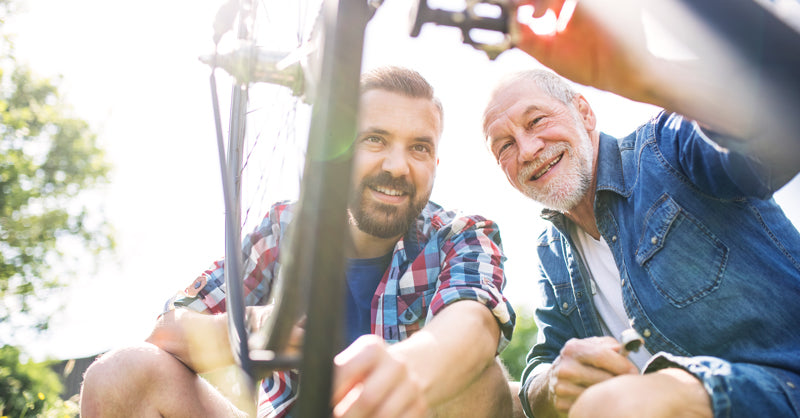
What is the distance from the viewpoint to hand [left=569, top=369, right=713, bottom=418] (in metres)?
0.85

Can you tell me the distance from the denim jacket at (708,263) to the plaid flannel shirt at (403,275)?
1.38 feet

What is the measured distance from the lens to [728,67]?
2.49 ft

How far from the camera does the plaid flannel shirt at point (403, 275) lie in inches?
54.5

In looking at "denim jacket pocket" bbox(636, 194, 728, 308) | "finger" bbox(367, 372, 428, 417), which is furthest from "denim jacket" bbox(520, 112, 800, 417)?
"finger" bbox(367, 372, 428, 417)

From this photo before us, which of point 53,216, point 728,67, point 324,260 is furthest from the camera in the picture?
point 53,216

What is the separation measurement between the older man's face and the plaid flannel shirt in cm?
34

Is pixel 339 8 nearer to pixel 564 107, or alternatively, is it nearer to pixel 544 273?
pixel 564 107

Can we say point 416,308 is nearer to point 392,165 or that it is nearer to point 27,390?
point 392,165

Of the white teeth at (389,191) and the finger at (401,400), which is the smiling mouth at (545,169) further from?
the finger at (401,400)

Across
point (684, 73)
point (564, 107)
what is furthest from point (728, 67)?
point (564, 107)

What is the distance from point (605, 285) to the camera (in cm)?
173

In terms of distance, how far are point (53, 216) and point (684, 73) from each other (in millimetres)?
14433

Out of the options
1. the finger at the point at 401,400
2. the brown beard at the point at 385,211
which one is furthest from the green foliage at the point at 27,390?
the finger at the point at 401,400

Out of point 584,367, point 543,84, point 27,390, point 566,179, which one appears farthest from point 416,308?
point 27,390
